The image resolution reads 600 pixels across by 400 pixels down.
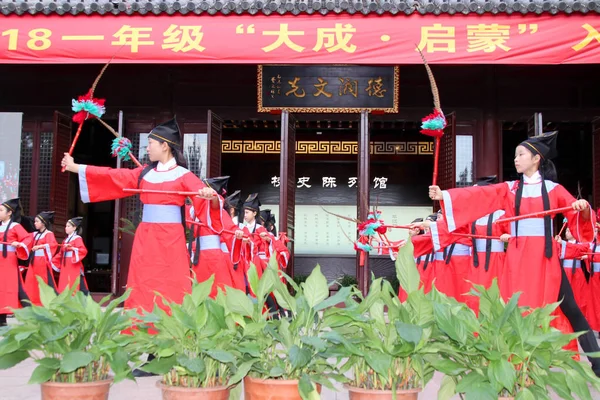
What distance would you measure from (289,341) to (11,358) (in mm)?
1102

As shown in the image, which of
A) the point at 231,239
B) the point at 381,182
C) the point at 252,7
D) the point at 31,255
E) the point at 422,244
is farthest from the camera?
the point at 381,182

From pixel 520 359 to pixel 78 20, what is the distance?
23.8 feet

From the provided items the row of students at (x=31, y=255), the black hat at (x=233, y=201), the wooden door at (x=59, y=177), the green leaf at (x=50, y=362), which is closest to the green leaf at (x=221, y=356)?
the green leaf at (x=50, y=362)

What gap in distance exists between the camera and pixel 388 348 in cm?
260

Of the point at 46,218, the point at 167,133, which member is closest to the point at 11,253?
the point at 46,218

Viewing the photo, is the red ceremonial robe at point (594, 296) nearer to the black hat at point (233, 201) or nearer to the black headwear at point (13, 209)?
the black hat at point (233, 201)

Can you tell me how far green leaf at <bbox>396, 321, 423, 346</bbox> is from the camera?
246 cm

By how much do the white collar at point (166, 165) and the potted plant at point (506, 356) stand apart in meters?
2.53

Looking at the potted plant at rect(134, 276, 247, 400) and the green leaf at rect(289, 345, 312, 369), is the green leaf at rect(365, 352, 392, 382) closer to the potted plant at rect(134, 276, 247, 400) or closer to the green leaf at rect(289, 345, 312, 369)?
the green leaf at rect(289, 345, 312, 369)

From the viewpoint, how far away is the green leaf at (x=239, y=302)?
2666 millimetres

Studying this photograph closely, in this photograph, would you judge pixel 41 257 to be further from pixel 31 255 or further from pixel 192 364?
pixel 192 364

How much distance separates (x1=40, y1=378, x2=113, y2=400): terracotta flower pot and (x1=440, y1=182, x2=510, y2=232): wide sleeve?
2561mm

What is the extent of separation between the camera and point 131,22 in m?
8.27

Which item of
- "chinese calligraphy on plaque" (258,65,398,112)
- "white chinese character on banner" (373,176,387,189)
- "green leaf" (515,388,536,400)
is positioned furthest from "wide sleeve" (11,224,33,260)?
"white chinese character on banner" (373,176,387,189)
